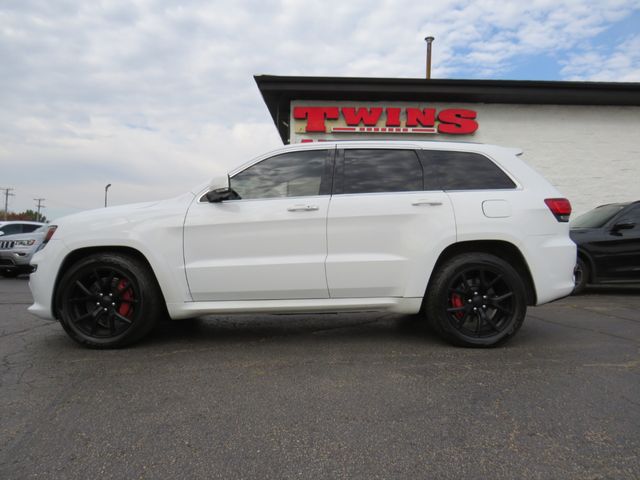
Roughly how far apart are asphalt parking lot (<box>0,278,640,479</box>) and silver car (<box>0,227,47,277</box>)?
7.14m

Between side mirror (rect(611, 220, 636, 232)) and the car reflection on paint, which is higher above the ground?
side mirror (rect(611, 220, 636, 232))

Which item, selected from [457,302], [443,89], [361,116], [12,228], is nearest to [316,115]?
[361,116]

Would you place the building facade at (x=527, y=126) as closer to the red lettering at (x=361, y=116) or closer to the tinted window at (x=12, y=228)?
the red lettering at (x=361, y=116)

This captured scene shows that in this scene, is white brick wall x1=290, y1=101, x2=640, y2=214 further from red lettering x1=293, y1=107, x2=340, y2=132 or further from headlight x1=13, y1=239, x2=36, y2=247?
headlight x1=13, y1=239, x2=36, y2=247

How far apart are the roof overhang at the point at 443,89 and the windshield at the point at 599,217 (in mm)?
5441

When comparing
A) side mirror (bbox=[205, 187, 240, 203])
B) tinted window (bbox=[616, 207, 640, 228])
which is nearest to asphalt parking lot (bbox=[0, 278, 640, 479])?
side mirror (bbox=[205, 187, 240, 203])

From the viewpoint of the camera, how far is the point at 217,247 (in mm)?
3764

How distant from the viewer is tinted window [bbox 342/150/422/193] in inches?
155

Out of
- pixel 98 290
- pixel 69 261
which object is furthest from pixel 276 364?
pixel 69 261

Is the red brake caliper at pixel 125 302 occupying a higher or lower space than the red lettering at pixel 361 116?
lower

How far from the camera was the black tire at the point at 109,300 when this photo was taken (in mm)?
3744

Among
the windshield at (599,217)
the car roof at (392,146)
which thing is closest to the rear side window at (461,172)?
the car roof at (392,146)

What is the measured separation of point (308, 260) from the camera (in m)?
3.73

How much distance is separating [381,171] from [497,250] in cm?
127
